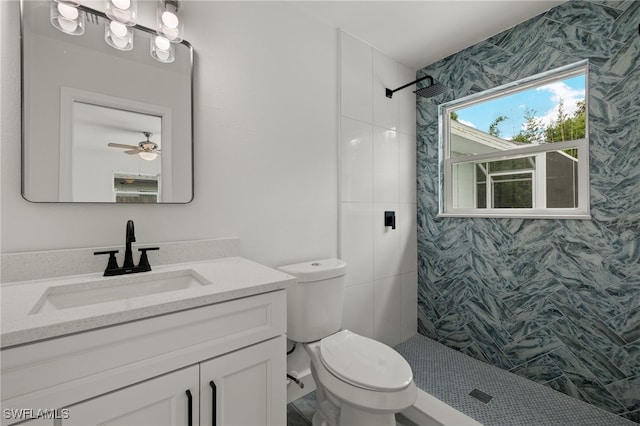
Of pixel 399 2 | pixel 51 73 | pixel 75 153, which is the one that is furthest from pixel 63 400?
pixel 399 2

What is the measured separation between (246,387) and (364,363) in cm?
54

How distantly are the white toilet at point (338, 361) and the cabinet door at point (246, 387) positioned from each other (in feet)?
0.92

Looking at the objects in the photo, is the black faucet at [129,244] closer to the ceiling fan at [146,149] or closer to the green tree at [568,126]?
the ceiling fan at [146,149]

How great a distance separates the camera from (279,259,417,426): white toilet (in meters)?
1.09

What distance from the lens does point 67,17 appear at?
3.47 feet

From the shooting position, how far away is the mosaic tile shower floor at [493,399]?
150 cm

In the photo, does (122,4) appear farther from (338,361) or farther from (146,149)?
(338,361)

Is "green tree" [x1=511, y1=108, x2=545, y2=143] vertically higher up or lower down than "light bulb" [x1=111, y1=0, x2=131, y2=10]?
lower down

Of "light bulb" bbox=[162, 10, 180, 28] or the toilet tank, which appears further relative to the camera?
the toilet tank

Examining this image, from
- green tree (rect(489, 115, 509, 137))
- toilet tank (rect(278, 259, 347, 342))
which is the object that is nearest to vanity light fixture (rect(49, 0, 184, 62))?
toilet tank (rect(278, 259, 347, 342))

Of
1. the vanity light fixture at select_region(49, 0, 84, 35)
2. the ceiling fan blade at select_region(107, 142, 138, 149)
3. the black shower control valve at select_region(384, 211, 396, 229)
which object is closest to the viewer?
the vanity light fixture at select_region(49, 0, 84, 35)

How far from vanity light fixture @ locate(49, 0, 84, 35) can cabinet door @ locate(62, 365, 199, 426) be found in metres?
1.31

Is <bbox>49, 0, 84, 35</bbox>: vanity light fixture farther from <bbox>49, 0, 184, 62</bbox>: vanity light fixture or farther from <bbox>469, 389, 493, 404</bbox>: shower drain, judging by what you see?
<bbox>469, 389, 493, 404</bbox>: shower drain

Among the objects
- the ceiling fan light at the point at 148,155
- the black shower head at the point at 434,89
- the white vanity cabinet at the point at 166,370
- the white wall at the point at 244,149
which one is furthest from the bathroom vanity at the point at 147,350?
the black shower head at the point at 434,89
